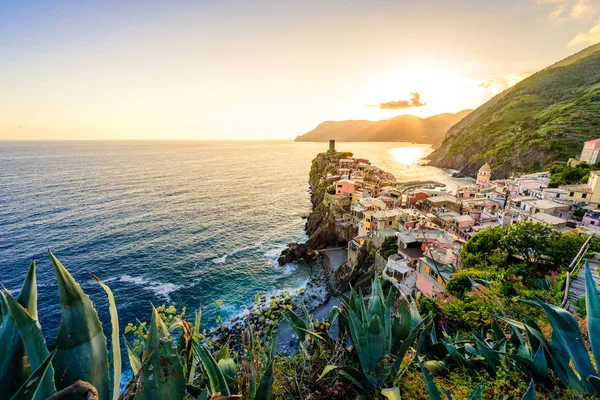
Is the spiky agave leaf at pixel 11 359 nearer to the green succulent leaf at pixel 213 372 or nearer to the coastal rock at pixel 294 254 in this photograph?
the green succulent leaf at pixel 213 372

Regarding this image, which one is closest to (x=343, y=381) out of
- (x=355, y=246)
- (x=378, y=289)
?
(x=378, y=289)

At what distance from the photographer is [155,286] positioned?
23.1 meters

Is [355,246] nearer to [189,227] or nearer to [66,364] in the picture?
[189,227]

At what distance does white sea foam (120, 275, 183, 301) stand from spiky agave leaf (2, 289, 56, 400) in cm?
2292

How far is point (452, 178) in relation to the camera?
234ft

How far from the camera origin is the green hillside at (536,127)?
54.2 metres

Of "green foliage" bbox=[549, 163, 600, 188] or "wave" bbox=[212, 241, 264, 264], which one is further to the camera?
"green foliage" bbox=[549, 163, 600, 188]

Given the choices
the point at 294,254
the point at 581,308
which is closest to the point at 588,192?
the point at 581,308

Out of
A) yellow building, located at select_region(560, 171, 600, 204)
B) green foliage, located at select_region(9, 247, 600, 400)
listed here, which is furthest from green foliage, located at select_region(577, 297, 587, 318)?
yellow building, located at select_region(560, 171, 600, 204)

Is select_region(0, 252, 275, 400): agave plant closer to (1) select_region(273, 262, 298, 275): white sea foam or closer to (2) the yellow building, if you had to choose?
(1) select_region(273, 262, 298, 275): white sea foam

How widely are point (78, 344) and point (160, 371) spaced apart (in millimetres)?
543

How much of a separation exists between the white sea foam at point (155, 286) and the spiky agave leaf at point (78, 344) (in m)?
22.9

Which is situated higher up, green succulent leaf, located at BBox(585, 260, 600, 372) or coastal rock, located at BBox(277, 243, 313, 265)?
green succulent leaf, located at BBox(585, 260, 600, 372)

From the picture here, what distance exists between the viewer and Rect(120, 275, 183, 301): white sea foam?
22128 millimetres
